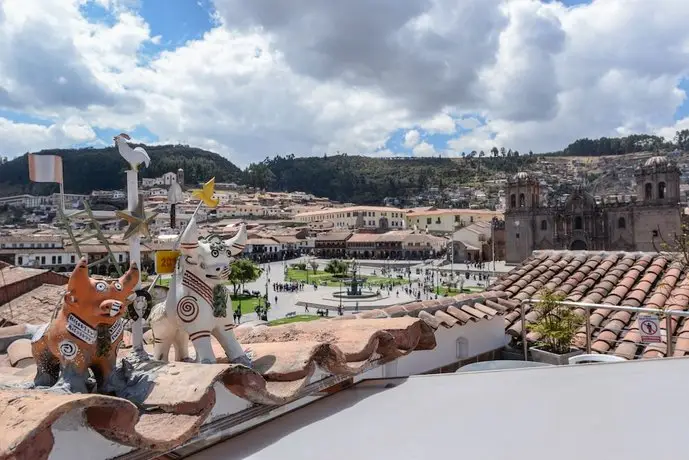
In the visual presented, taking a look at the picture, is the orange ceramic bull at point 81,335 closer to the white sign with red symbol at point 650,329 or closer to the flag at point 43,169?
the flag at point 43,169

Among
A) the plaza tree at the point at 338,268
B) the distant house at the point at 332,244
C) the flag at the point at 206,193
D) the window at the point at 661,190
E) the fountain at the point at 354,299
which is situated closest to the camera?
the flag at the point at 206,193

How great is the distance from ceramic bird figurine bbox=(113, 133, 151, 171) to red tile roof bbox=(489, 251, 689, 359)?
474cm

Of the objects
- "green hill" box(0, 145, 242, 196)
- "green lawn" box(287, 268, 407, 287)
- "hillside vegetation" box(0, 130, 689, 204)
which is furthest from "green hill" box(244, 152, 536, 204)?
"green lawn" box(287, 268, 407, 287)

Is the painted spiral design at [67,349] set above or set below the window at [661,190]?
below

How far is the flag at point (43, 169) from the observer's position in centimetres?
250

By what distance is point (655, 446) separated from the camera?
216 centimetres

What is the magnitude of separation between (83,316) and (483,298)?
4.92 m

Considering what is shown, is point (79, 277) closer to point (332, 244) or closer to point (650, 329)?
point (650, 329)

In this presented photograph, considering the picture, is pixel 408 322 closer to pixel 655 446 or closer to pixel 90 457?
pixel 655 446

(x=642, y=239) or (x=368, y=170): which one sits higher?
(x=368, y=170)

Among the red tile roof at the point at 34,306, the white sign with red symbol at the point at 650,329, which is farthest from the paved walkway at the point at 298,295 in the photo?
the white sign with red symbol at the point at 650,329

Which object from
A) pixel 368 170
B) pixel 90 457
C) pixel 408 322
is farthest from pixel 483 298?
pixel 368 170

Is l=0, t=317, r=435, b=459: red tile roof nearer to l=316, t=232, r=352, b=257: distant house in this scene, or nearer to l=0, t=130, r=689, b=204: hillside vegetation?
l=316, t=232, r=352, b=257: distant house

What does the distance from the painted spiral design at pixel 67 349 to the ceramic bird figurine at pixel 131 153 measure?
1.01m
